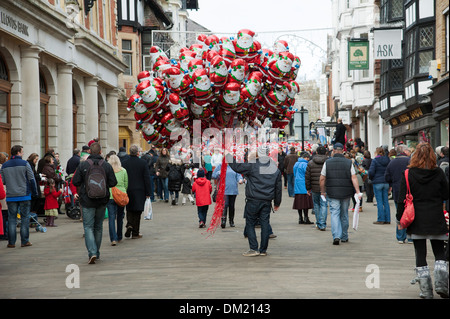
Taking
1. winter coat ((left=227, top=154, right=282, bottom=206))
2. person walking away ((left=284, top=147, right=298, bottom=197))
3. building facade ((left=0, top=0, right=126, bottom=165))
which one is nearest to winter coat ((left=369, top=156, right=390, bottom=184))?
winter coat ((left=227, top=154, right=282, bottom=206))

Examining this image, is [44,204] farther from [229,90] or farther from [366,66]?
[366,66]

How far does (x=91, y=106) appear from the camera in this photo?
30.2m

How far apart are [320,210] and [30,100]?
10369 millimetres

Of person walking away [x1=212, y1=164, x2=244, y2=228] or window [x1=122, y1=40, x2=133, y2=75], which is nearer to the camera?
person walking away [x1=212, y1=164, x2=244, y2=228]

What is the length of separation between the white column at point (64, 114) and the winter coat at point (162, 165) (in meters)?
3.33

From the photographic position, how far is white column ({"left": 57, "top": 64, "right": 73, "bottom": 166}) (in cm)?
2570

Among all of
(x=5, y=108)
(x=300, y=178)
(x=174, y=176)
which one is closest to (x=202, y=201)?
(x=300, y=178)

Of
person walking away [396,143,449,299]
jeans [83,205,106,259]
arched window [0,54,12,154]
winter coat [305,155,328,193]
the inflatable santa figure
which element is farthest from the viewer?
arched window [0,54,12,154]

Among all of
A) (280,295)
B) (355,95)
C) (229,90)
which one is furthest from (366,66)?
(280,295)

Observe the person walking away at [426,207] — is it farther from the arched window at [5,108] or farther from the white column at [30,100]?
the white column at [30,100]

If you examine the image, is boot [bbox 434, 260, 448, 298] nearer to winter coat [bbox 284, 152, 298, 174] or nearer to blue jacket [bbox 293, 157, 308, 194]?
blue jacket [bbox 293, 157, 308, 194]

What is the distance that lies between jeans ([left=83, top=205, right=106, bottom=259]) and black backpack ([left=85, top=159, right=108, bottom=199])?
27 centimetres

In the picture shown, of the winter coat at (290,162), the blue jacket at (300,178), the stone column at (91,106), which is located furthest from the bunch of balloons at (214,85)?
the stone column at (91,106)

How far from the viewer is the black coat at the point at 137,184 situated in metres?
14.6
